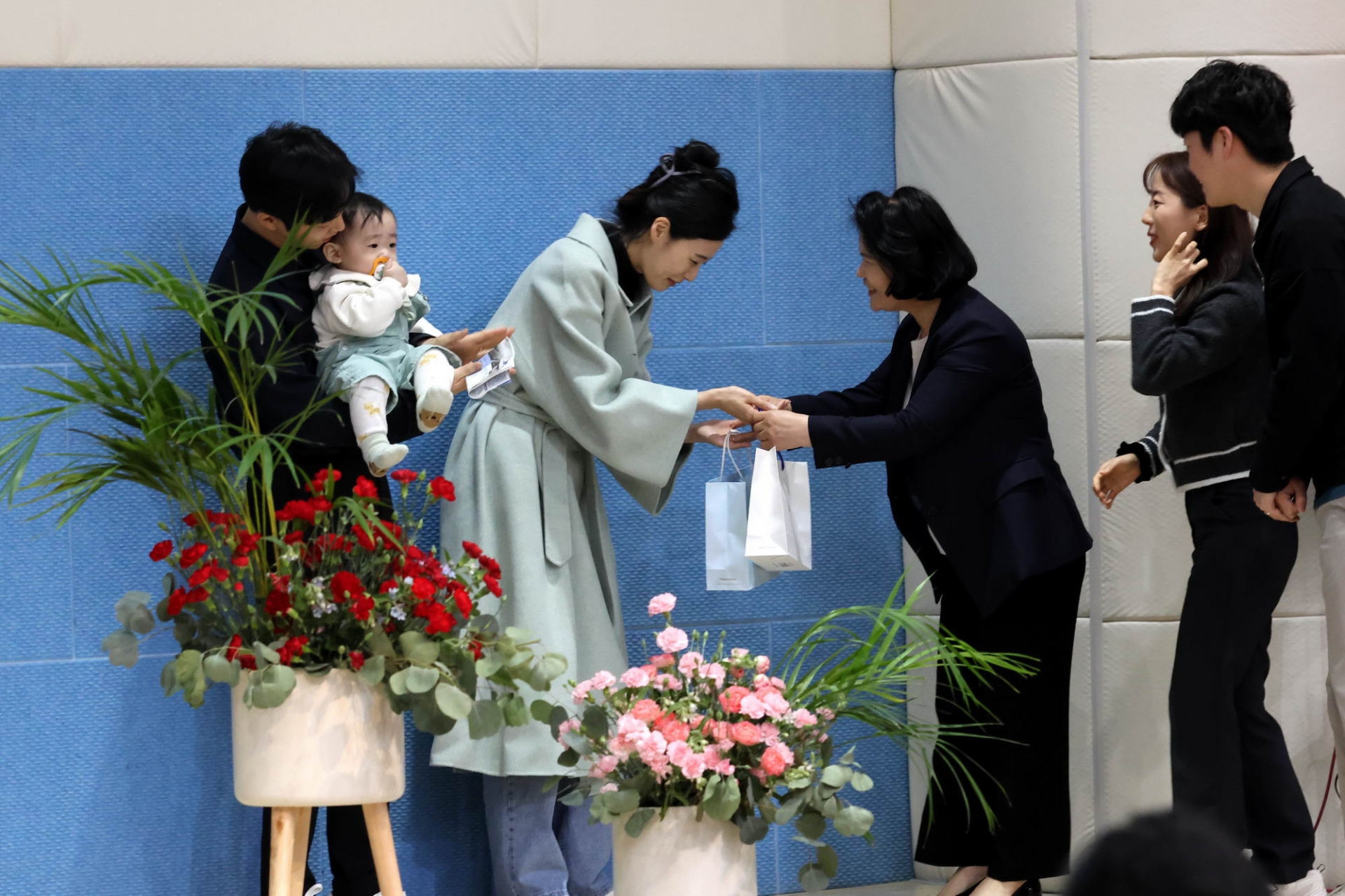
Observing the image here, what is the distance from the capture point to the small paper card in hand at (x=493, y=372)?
265 centimetres

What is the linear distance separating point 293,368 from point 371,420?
174 mm

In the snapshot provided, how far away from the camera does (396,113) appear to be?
10.2ft

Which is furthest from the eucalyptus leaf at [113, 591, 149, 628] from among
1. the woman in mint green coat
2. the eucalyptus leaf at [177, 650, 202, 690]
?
the woman in mint green coat

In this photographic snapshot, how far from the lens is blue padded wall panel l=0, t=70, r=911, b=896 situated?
294 cm

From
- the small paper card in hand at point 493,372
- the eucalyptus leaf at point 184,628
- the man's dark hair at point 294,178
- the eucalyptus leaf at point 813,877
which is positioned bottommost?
the eucalyptus leaf at point 813,877

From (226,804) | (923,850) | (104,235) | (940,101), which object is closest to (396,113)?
(104,235)

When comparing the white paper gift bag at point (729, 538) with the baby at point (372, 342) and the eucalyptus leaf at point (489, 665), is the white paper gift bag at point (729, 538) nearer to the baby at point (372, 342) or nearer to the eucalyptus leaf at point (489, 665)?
the baby at point (372, 342)

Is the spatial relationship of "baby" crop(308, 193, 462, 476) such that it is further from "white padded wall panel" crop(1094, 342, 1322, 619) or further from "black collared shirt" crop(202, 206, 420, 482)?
"white padded wall panel" crop(1094, 342, 1322, 619)

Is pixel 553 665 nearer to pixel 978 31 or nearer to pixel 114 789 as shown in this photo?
pixel 114 789

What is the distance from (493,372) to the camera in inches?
105

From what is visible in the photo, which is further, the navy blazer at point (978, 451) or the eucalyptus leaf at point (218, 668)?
the navy blazer at point (978, 451)

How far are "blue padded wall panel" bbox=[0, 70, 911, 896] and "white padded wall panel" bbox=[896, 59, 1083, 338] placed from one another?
5.8 inches

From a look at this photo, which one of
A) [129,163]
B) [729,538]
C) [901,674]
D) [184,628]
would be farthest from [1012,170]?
[184,628]

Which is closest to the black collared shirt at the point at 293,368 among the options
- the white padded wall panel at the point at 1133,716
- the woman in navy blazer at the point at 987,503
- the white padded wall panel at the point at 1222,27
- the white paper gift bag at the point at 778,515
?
the white paper gift bag at the point at 778,515
